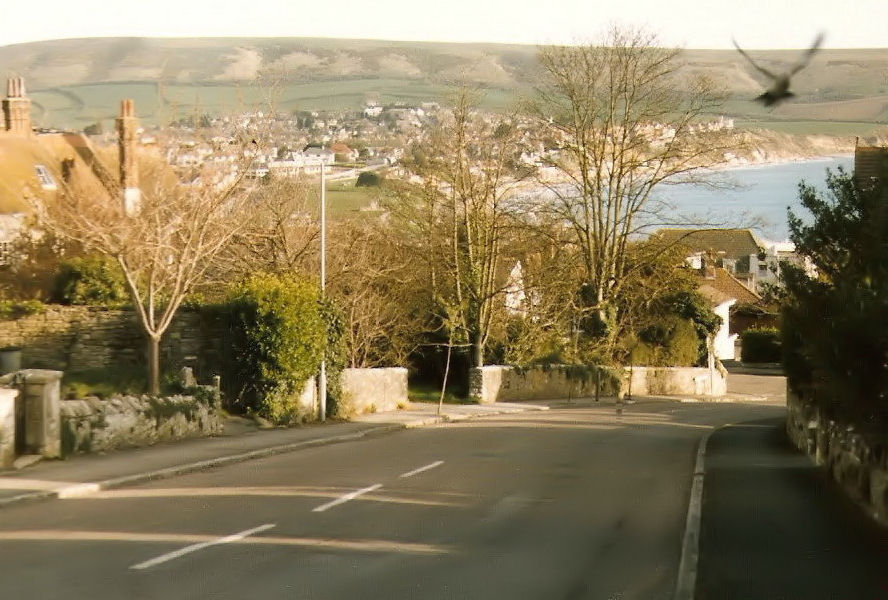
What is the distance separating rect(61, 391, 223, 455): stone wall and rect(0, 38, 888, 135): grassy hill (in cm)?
814

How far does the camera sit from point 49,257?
102 ft

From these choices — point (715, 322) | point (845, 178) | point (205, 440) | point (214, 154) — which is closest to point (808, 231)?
point (845, 178)

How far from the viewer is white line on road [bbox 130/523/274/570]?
10664 mm

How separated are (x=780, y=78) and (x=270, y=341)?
23453mm

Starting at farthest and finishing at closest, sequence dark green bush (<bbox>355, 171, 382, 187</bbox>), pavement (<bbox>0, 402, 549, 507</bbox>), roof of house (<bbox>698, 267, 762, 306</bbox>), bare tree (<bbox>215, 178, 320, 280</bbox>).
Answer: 1. roof of house (<bbox>698, 267, 762, 306</bbox>)
2. dark green bush (<bbox>355, 171, 382, 187</bbox>)
3. bare tree (<bbox>215, 178, 320, 280</bbox>)
4. pavement (<bbox>0, 402, 549, 507</bbox>)

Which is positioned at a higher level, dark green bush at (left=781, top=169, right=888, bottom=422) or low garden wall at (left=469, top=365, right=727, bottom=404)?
dark green bush at (left=781, top=169, right=888, bottom=422)

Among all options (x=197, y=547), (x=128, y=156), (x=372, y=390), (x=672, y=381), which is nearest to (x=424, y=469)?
(x=197, y=547)

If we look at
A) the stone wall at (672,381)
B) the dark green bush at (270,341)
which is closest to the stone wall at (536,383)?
the stone wall at (672,381)

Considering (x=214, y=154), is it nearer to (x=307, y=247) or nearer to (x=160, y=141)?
(x=160, y=141)

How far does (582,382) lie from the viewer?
55.6 metres

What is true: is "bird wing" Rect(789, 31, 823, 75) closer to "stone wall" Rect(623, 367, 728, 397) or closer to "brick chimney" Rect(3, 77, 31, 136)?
"brick chimney" Rect(3, 77, 31, 136)

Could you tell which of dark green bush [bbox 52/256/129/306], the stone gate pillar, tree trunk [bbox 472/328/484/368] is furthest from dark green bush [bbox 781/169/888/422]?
tree trunk [bbox 472/328/484/368]

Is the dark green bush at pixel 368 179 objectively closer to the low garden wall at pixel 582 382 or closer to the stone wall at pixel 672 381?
the low garden wall at pixel 582 382

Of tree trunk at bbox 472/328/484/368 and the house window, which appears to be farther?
tree trunk at bbox 472/328/484/368
